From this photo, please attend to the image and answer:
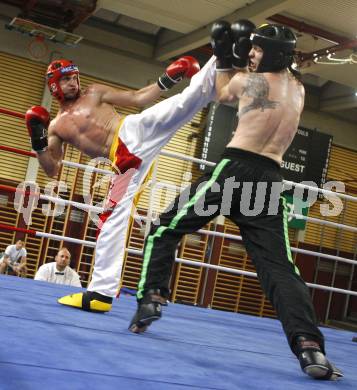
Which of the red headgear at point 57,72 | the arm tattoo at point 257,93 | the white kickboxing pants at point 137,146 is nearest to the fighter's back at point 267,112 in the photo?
the arm tattoo at point 257,93

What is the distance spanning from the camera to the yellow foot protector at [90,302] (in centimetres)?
292

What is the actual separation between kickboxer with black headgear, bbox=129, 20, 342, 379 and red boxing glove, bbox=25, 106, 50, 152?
1175mm

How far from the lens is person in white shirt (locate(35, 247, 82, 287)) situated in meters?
5.72

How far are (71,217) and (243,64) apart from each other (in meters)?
7.89

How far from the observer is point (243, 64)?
2469 mm

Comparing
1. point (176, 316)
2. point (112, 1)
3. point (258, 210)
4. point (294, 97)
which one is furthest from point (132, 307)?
point (112, 1)

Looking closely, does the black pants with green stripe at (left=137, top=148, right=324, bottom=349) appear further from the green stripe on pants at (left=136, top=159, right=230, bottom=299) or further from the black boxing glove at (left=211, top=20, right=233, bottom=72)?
the black boxing glove at (left=211, top=20, right=233, bottom=72)

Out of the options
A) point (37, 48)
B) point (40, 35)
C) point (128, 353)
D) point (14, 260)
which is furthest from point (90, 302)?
point (37, 48)

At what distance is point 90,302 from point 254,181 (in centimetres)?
108

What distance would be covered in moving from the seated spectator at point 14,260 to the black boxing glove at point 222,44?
538cm

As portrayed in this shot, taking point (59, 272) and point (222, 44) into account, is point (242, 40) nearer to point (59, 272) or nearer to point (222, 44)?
point (222, 44)

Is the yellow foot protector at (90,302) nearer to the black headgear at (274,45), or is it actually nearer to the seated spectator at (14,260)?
the black headgear at (274,45)

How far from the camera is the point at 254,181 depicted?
226 centimetres

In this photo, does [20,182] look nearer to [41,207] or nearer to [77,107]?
[41,207]
